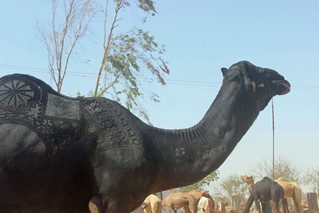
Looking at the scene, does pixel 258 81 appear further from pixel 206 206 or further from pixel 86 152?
pixel 206 206

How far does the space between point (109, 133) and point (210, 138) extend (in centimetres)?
143

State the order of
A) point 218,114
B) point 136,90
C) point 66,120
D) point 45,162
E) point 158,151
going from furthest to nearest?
point 136,90 < point 218,114 < point 158,151 < point 66,120 < point 45,162

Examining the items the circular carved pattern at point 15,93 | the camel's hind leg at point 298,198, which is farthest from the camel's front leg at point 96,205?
the camel's hind leg at point 298,198

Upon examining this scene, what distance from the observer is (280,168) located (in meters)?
58.8

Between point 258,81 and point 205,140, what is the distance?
4.01 ft

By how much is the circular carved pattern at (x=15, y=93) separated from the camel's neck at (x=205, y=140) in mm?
1665

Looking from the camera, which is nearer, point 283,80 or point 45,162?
point 45,162

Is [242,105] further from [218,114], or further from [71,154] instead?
[71,154]

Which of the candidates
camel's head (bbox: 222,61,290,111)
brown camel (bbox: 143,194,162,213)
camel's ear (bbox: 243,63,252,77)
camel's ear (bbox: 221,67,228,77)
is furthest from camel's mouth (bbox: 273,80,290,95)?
brown camel (bbox: 143,194,162,213)

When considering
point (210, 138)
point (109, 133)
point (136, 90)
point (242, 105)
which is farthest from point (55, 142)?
point (136, 90)

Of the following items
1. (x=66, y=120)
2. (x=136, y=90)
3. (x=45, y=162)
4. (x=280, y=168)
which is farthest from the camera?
(x=280, y=168)

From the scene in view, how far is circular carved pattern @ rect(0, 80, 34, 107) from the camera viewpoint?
5.00 m

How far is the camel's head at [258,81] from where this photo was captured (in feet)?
20.1

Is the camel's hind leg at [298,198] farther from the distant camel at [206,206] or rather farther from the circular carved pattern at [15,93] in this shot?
the circular carved pattern at [15,93]
